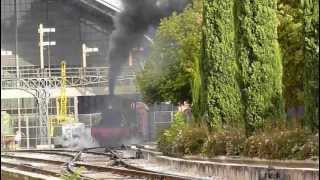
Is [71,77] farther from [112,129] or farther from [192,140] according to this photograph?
[192,140]

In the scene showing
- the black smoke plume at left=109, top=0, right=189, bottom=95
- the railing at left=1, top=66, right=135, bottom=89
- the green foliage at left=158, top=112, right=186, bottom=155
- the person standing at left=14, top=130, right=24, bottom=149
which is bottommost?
the person standing at left=14, top=130, right=24, bottom=149

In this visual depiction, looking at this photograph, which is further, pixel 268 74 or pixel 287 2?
pixel 287 2

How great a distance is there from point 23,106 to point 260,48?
4136cm

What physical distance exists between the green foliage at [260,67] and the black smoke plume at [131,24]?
26.8 meters

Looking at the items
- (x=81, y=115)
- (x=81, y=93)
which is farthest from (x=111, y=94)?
(x=81, y=93)

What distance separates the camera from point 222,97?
21.0 m

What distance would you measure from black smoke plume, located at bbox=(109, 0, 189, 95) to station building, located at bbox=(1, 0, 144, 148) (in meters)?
0.97

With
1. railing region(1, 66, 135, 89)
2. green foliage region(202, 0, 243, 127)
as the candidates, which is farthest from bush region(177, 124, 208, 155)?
railing region(1, 66, 135, 89)

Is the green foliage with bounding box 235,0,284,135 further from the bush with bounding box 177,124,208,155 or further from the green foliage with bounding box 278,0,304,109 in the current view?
the green foliage with bounding box 278,0,304,109

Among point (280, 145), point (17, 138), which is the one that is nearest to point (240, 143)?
point (280, 145)

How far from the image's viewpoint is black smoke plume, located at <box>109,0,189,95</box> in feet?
159

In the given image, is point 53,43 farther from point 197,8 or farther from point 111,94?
point 197,8

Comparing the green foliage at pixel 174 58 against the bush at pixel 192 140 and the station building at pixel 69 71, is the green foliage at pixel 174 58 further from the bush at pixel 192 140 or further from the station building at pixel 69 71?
the station building at pixel 69 71

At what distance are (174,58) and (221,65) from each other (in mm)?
12640
